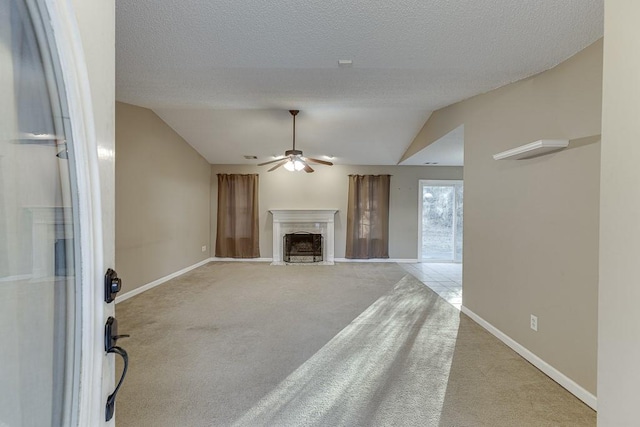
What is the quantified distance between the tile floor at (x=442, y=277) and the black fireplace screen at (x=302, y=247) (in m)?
1.99

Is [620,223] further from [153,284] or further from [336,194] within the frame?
[336,194]

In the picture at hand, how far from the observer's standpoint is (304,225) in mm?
7027

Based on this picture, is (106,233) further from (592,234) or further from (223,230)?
(223,230)

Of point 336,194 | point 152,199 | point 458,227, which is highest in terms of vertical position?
point 336,194

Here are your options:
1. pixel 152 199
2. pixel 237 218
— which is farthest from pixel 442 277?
pixel 152 199

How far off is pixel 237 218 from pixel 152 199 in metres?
2.56

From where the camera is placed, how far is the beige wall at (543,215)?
1.98 m

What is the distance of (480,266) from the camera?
3189mm

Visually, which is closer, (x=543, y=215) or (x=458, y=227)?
(x=543, y=215)

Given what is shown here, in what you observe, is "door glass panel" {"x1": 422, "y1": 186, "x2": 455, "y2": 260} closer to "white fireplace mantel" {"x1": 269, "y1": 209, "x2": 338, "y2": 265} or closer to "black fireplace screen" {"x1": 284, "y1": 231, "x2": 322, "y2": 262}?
"white fireplace mantel" {"x1": 269, "y1": 209, "x2": 338, "y2": 265}

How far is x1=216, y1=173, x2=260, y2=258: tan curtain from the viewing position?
23.0ft

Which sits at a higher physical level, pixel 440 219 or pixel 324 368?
pixel 440 219

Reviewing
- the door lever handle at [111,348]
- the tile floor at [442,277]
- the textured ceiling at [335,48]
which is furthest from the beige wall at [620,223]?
the tile floor at [442,277]

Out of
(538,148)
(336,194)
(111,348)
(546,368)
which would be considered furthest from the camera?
(336,194)
